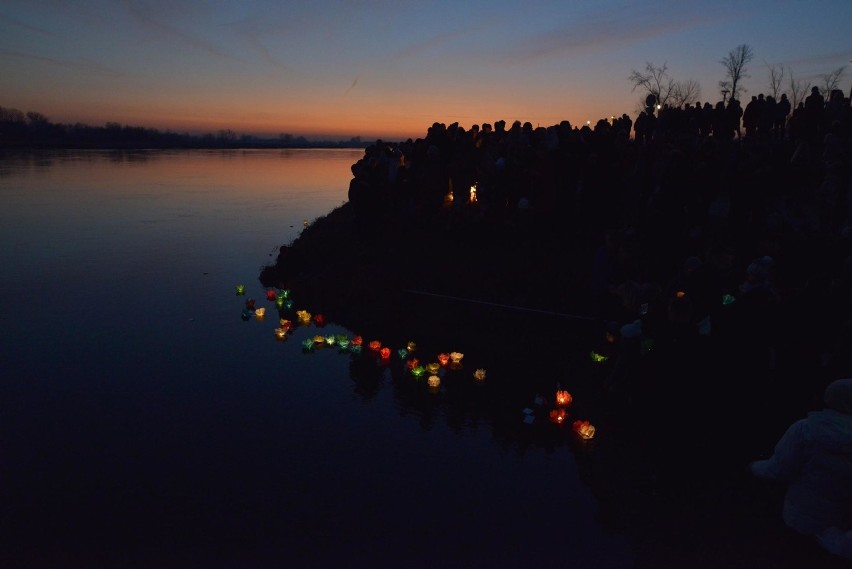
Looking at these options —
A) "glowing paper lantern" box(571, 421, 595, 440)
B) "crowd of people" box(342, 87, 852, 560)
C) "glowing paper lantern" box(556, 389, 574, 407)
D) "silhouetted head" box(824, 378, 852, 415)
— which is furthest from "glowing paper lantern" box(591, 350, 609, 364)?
"silhouetted head" box(824, 378, 852, 415)

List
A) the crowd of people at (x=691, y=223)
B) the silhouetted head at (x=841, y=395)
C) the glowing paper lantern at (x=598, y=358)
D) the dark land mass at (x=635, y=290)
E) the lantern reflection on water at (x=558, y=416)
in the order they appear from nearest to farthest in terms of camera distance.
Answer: the silhouetted head at (x=841, y=395), the dark land mass at (x=635, y=290), the crowd of people at (x=691, y=223), the lantern reflection on water at (x=558, y=416), the glowing paper lantern at (x=598, y=358)

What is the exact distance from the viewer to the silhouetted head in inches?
143

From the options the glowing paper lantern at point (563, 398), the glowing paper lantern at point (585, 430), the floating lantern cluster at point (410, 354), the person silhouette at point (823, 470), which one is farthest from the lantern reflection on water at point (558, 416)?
the person silhouette at point (823, 470)

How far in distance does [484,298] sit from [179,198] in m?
26.0

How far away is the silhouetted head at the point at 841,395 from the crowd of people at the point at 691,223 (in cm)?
8

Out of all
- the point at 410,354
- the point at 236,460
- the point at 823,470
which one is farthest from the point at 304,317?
the point at 823,470

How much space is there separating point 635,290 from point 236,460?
221 inches

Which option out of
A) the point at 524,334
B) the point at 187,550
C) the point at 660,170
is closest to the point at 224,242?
the point at 524,334

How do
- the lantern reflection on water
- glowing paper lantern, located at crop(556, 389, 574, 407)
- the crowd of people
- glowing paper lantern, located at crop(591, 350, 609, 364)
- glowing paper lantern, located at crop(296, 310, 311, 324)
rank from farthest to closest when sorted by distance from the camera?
glowing paper lantern, located at crop(296, 310, 311, 324) → glowing paper lantern, located at crop(591, 350, 609, 364) → glowing paper lantern, located at crop(556, 389, 574, 407) → the lantern reflection on water → the crowd of people

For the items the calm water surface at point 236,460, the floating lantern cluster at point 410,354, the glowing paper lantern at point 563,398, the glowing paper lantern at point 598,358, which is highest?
the glowing paper lantern at point 598,358

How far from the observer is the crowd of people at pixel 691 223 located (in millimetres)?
5215

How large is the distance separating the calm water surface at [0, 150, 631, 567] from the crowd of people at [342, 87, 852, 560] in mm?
1807

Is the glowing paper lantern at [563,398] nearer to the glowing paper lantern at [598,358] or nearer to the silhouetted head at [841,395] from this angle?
the glowing paper lantern at [598,358]

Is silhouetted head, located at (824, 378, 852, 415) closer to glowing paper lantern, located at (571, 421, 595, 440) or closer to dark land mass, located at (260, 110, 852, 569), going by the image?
dark land mass, located at (260, 110, 852, 569)
